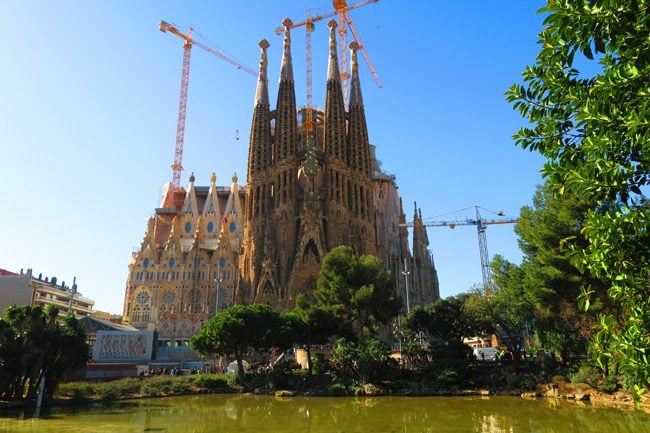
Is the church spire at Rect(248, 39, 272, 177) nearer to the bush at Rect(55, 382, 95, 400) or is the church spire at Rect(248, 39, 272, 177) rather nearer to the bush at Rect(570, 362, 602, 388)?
the bush at Rect(55, 382, 95, 400)

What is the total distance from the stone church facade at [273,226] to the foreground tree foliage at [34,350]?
2506cm

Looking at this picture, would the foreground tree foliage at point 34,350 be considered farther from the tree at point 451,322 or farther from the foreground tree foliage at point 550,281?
the foreground tree foliage at point 550,281

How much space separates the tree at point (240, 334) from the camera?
101 feet

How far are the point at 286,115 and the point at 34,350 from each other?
46.0 m

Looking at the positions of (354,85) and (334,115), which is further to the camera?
(354,85)

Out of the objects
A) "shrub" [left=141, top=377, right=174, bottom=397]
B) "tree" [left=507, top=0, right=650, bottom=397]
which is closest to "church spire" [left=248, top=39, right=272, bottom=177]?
"shrub" [left=141, top=377, right=174, bottom=397]

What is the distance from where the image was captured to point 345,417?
750 inches

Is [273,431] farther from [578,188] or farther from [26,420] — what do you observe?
[578,188]

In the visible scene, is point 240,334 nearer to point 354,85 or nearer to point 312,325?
point 312,325

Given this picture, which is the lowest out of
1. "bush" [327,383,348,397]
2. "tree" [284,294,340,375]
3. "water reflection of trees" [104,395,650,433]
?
"water reflection of trees" [104,395,650,433]

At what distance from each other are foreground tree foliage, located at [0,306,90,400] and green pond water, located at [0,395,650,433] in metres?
2.64

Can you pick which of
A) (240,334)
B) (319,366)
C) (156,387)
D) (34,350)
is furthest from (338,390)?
(34,350)

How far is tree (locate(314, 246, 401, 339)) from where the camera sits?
3391 cm

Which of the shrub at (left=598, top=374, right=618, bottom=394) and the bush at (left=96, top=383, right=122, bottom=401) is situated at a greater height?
the shrub at (left=598, top=374, right=618, bottom=394)
